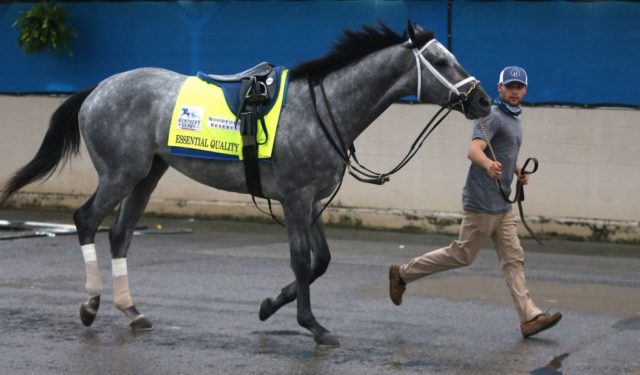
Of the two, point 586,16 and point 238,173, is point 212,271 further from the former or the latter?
point 586,16

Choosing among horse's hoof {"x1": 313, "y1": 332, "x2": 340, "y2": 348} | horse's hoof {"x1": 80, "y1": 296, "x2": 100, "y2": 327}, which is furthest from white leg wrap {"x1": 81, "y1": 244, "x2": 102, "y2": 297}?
horse's hoof {"x1": 313, "y1": 332, "x2": 340, "y2": 348}

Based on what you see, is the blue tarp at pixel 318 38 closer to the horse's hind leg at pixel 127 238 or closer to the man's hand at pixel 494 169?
the horse's hind leg at pixel 127 238

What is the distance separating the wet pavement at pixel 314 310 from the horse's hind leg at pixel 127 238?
16 cm

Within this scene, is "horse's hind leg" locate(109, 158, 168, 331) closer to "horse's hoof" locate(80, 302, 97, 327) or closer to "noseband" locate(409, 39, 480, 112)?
"horse's hoof" locate(80, 302, 97, 327)

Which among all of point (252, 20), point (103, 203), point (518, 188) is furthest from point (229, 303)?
point (252, 20)

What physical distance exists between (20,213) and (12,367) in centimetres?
956

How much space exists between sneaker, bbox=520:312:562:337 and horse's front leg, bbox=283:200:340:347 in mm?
1425

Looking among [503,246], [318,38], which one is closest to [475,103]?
[503,246]

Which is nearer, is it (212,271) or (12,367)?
(12,367)

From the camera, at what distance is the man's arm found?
342 inches

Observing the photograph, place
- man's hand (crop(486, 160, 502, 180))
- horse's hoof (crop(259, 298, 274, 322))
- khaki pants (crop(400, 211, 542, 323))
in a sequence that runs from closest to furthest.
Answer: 1. man's hand (crop(486, 160, 502, 180))
2. khaki pants (crop(400, 211, 542, 323))
3. horse's hoof (crop(259, 298, 274, 322))

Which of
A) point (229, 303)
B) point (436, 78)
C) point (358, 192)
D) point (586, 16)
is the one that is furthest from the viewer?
point (358, 192)

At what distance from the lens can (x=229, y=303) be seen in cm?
1031

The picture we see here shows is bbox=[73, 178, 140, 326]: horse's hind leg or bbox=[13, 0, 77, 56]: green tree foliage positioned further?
bbox=[13, 0, 77, 56]: green tree foliage
